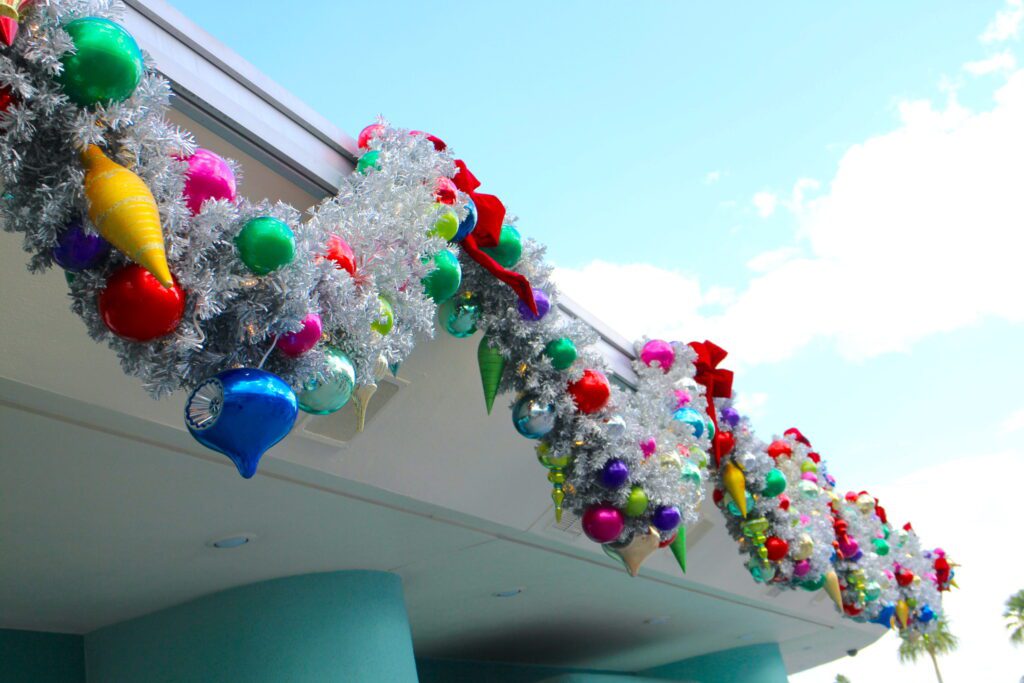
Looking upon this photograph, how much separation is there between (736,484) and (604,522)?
1.31 meters

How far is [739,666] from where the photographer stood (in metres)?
7.60

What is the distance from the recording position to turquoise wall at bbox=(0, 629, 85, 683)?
3713 millimetres

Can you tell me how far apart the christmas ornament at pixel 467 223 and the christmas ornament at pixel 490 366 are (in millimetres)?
364

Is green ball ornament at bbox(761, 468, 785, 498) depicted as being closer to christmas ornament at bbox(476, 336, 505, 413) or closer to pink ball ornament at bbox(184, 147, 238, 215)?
christmas ornament at bbox(476, 336, 505, 413)

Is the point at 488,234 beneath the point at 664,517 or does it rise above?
above

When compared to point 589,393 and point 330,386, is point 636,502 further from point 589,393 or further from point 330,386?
point 330,386

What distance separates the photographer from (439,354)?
2.65 m

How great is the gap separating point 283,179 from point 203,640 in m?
2.34

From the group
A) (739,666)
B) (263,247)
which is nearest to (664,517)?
(263,247)

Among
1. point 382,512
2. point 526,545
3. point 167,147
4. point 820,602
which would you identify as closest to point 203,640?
point 382,512

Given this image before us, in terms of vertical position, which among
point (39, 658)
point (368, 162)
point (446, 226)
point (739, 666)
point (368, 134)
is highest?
point (368, 134)

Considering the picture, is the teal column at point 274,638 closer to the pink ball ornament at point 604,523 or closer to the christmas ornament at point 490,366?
the pink ball ornament at point 604,523

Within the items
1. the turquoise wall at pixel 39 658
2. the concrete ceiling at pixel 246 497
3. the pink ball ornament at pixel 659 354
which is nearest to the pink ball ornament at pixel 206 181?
the concrete ceiling at pixel 246 497

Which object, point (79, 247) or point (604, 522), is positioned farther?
point (604, 522)
